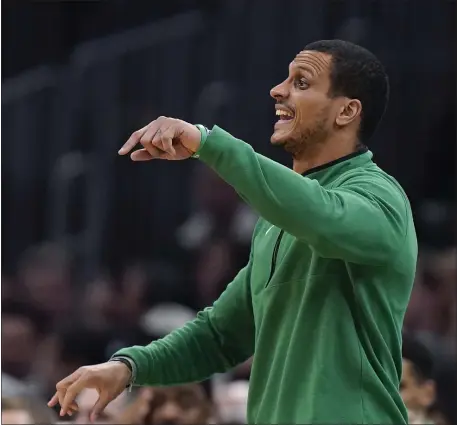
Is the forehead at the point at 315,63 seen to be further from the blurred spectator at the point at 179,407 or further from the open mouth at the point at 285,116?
the blurred spectator at the point at 179,407

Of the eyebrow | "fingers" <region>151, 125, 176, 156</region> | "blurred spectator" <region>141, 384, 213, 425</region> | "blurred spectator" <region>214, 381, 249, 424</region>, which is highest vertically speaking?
the eyebrow

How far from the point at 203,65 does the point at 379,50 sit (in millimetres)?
684

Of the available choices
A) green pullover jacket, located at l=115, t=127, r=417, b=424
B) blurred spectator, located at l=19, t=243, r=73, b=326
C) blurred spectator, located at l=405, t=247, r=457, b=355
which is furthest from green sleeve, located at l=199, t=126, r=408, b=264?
blurred spectator, located at l=19, t=243, r=73, b=326

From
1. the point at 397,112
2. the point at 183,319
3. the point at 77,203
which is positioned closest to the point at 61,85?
the point at 77,203

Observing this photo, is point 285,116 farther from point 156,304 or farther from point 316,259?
point 156,304

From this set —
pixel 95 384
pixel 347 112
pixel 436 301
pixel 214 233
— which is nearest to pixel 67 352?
pixel 214 233

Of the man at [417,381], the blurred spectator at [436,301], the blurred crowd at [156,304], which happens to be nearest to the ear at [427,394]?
the man at [417,381]

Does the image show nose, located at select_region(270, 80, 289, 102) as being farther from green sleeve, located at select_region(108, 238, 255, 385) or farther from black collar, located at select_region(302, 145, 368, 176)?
green sleeve, located at select_region(108, 238, 255, 385)

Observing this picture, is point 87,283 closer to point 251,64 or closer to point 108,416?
point 108,416

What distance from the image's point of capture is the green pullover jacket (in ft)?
5.19

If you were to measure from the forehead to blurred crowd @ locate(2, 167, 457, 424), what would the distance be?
6.39ft

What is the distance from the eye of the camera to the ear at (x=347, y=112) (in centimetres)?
183

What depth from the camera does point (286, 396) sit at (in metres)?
1.70

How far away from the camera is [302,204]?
1.57 meters
